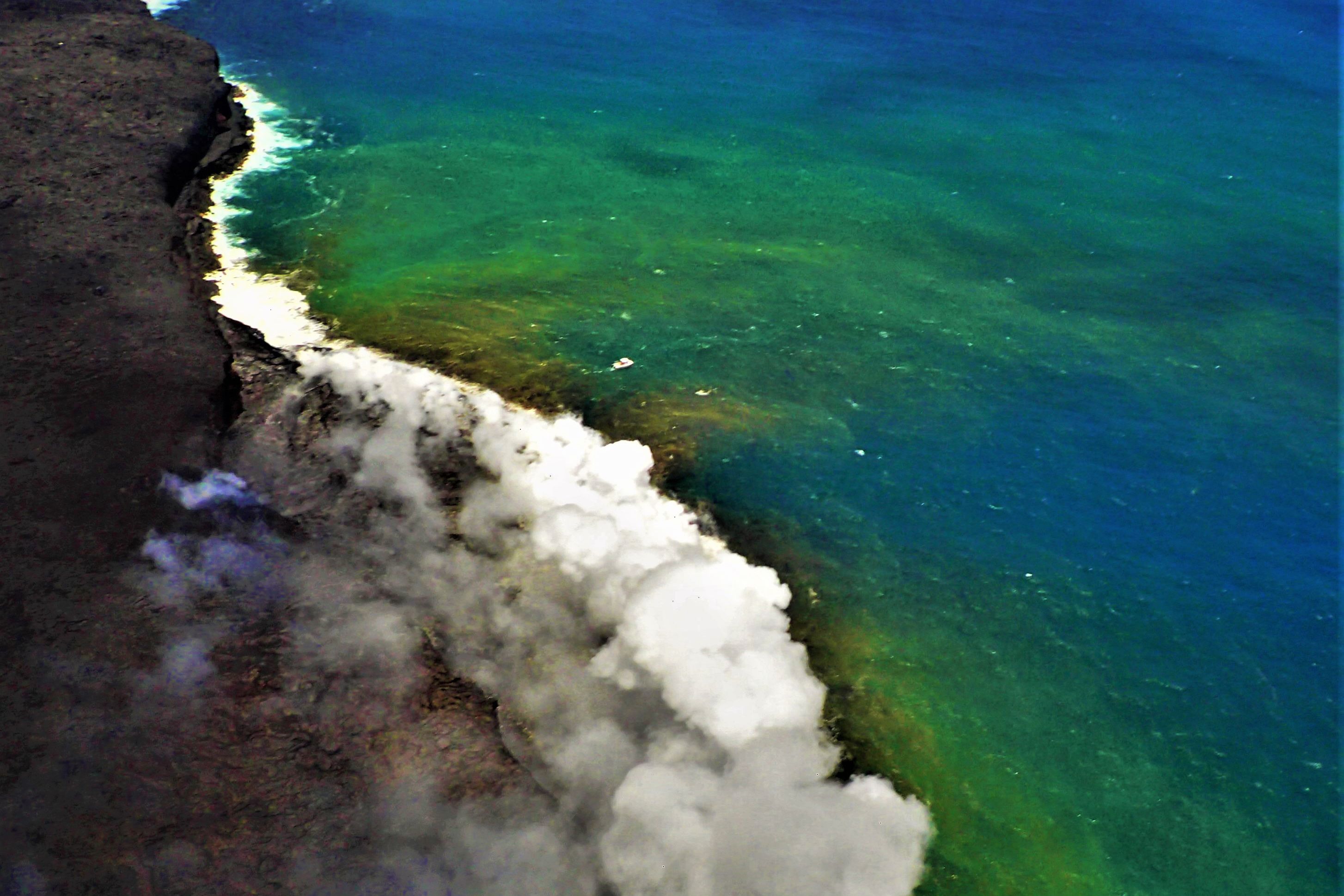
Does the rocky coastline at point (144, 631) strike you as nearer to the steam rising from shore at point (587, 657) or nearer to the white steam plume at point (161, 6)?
the steam rising from shore at point (587, 657)

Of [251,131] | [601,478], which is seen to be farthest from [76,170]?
[601,478]

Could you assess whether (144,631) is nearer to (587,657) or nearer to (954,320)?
(587,657)

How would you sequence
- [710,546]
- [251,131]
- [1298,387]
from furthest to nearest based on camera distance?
[251,131] → [1298,387] → [710,546]

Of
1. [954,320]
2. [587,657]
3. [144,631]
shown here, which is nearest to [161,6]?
[954,320]

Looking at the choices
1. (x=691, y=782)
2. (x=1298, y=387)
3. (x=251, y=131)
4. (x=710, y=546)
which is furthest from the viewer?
(x=251, y=131)

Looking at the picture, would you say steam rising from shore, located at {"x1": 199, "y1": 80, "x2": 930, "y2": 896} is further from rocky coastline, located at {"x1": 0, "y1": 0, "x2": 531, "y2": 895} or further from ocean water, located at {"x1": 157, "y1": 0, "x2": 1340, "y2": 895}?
ocean water, located at {"x1": 157, "y1": 0, "x2": 1340, "y2": 895}

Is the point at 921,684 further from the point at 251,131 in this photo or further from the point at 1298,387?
the point at 251,131

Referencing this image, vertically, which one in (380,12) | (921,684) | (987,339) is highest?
(380,12)
